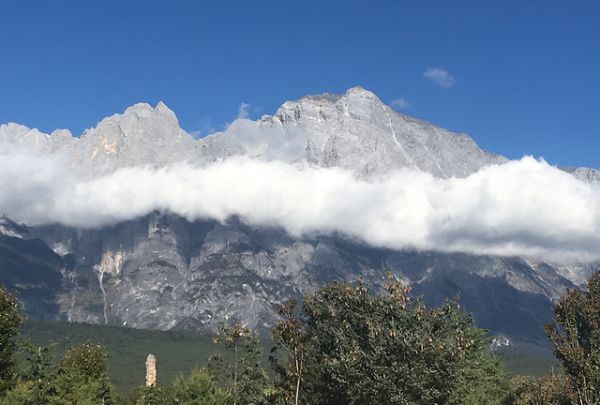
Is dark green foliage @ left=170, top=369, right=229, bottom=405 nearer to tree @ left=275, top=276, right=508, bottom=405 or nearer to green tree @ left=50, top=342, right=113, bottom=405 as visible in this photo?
green tree @ left=50, top=342, right=113, bottom=405

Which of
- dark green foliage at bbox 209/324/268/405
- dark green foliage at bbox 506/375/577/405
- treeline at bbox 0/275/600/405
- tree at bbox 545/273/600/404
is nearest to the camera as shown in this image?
treeline at bbox 0/275/600/405

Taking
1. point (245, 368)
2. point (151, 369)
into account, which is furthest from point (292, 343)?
point (151, 369)

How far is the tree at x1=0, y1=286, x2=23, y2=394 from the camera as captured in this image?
96.0m

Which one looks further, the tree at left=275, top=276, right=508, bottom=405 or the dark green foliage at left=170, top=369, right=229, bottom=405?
the dark green foliage at left=170, top=369, right=229, bottom=405

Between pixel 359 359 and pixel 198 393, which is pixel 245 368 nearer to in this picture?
pixel 198 393

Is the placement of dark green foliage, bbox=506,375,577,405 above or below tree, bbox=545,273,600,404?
below

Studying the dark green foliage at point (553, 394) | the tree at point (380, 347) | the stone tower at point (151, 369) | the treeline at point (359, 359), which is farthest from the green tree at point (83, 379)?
the dark green foliage at point (553, 394)

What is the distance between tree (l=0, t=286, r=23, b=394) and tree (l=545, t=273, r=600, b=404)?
248 feet

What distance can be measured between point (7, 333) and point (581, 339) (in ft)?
273

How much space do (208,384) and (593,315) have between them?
51.1m

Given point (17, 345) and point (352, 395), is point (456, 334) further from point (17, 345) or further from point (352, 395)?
point (17, 345)

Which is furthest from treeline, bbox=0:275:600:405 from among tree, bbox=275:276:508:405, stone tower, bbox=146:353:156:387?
stone tower, bbox=146:353:156:387

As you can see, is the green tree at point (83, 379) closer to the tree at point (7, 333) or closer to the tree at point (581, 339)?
the tree at point (7, 333)

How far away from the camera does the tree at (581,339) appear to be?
6488 cm
